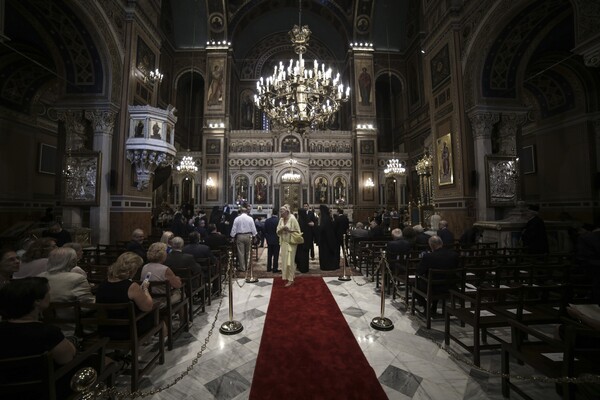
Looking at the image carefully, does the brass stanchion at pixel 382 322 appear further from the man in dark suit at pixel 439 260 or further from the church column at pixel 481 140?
the church column at pixel 481 140

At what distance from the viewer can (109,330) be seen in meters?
2.59

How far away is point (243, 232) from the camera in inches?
271

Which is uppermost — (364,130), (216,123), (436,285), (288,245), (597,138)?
(216,123)

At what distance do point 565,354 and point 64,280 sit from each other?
14.2ft

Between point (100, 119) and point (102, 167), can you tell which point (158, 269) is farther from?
point (100, 119)

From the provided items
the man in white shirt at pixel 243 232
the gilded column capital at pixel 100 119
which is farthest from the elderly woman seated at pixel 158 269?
the gilded column capital at pixel 100 119

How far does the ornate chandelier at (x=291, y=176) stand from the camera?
18.1 metres

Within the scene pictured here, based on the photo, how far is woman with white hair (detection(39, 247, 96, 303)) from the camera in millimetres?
2707

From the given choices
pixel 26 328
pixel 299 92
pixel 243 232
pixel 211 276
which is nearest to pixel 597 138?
pixel 299 92

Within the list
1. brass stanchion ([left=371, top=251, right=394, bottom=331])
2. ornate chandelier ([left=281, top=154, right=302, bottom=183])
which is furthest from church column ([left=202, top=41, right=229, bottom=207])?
brass stanchion ([left=371, top=251, right=394, bottom=331])

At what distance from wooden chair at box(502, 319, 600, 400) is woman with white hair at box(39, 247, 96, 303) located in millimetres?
3966

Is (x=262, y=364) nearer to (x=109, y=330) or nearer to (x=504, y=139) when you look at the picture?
(x=109, y=330)

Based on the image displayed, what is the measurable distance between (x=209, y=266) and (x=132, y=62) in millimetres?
8131

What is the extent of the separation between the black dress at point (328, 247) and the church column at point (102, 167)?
6558 millimetres
